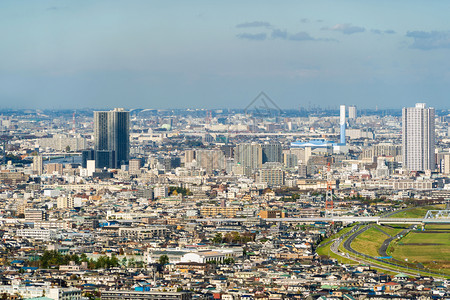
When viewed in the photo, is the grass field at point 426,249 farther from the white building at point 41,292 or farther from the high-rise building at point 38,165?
the high-rise building at point 38,165

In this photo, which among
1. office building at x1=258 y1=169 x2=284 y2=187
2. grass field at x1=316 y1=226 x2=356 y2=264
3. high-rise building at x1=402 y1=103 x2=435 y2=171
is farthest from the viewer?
high-rise building at x1=402 y1=103 x2=435 y2=171

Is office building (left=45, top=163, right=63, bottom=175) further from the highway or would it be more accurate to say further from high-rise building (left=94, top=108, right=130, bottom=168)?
the highway

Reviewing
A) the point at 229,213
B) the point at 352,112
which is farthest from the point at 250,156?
the point at 352,112

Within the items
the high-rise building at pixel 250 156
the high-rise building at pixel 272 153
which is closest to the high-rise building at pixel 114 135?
the high-rise building at pixel 250 156

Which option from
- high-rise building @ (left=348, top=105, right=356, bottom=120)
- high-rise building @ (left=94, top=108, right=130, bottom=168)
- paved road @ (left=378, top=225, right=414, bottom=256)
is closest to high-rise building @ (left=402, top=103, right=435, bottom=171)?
high-rise building @ (left=94, top=108, right=130, bottom=168)

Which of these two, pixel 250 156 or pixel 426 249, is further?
pixel 250 156

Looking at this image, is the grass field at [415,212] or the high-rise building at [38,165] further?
the high-rise building at [38,165]

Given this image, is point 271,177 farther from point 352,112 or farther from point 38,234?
point 352,112
